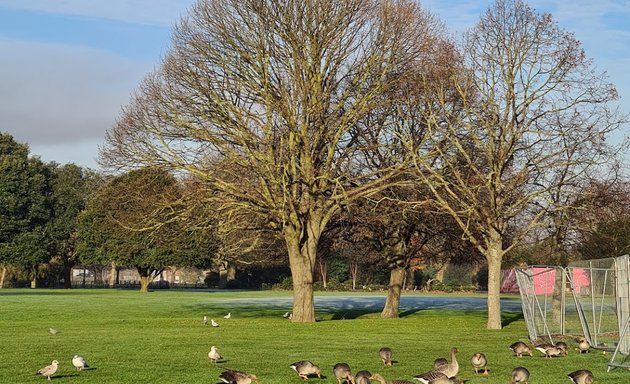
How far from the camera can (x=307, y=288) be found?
147ft

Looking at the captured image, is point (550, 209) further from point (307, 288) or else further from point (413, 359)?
point (413, 359)

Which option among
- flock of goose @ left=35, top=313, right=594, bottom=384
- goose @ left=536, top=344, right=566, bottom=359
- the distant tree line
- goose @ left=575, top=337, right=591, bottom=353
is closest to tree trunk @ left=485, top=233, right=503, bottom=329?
the distant tree line

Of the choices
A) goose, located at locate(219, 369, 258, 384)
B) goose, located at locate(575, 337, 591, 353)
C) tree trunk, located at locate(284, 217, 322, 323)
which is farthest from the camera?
tree trunk, located at locate(284, 217, 322, 323)

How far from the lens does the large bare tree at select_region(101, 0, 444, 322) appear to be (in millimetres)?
42312

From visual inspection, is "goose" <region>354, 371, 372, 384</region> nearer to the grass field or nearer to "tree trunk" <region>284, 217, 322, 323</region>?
the grass field

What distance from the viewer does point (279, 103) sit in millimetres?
42188

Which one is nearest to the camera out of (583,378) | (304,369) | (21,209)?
(583,378)

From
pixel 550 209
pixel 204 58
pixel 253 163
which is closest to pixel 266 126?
pixel 253 163

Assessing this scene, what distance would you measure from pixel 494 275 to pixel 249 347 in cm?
1654

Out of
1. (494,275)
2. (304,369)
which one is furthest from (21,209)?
(304,369)

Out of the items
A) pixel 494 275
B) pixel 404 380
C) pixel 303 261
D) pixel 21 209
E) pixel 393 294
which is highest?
pixel 21 209

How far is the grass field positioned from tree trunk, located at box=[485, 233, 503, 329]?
1.04 meters

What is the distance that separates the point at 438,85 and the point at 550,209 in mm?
8153

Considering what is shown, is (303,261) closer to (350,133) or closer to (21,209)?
(350,133)
